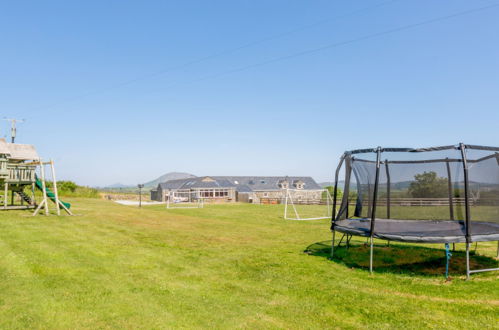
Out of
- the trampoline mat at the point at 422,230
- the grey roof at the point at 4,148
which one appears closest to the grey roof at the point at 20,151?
the grey roof at the point at 4,148

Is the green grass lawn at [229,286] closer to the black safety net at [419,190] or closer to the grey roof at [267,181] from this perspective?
the black safety net at [419,190]

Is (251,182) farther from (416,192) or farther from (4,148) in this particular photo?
(416,192)

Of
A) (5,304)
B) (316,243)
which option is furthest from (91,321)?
(316,243)

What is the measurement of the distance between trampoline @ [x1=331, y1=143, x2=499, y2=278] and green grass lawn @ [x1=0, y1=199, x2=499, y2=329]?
778mm

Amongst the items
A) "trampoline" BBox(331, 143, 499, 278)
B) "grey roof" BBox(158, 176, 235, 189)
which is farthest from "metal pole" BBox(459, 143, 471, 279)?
"grey roof" BBox(158, 176, 235, 189)

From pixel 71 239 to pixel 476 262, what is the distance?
9951 mm

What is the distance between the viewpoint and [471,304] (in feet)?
15.2

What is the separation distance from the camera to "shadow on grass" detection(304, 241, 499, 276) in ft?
21.8

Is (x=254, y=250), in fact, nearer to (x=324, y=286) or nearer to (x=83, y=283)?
(x=324, y=286)

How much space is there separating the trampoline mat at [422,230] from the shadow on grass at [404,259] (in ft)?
2.40

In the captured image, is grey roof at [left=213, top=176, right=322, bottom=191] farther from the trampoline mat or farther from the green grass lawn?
the trampoline mat

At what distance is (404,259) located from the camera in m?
7.52

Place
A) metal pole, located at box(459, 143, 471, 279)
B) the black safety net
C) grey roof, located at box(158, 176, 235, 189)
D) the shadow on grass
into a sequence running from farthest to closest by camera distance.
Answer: grey roof, located at box(158, 176, 235, 189)
the black safety net
the shadow on grass
metal pole, located at box(459, 143, 471, 279)

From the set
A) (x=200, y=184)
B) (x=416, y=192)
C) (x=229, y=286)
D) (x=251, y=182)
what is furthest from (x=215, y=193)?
(x=229, y=286)
